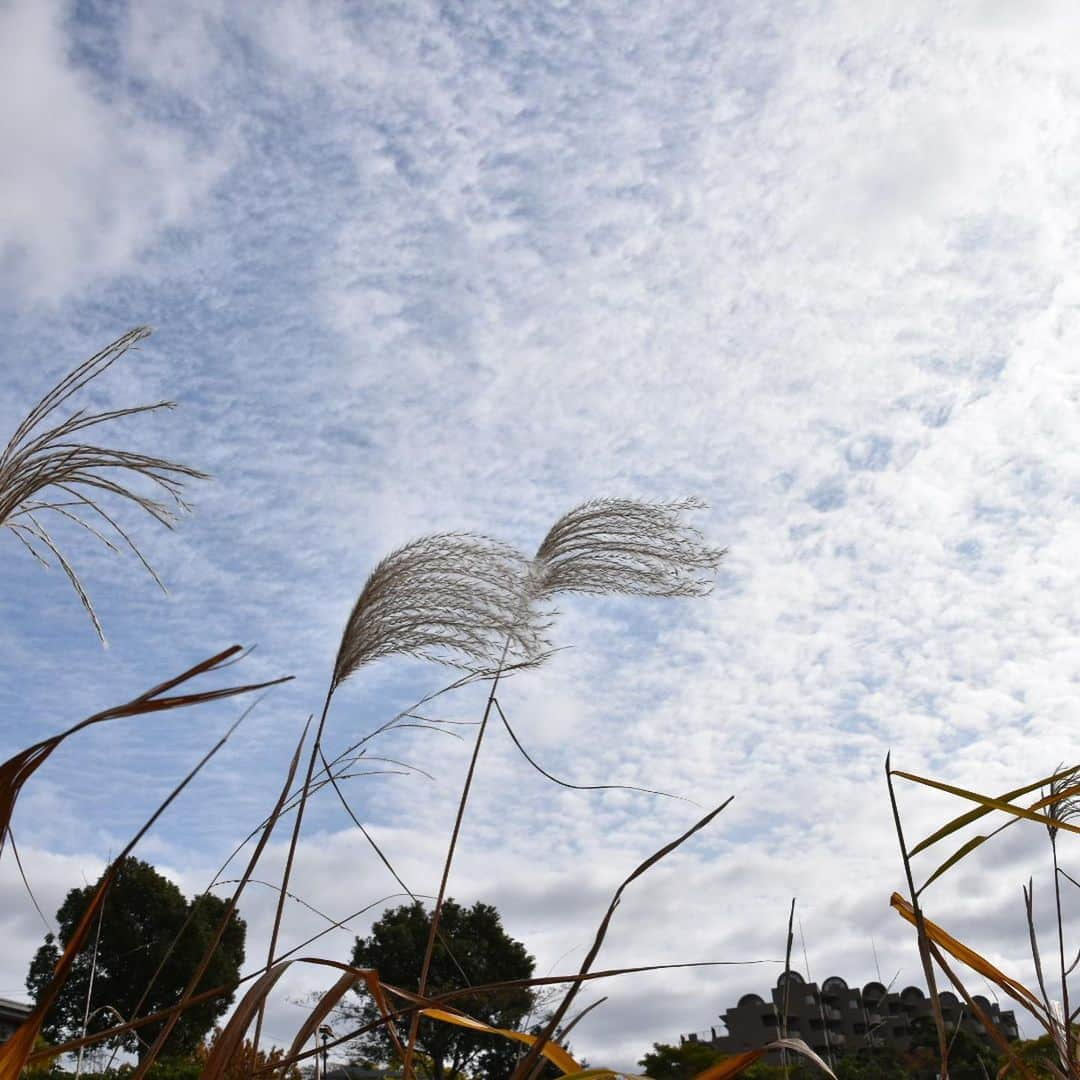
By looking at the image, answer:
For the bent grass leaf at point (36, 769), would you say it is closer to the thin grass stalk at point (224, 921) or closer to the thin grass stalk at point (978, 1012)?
the thin grass stalk at point (224, 921)

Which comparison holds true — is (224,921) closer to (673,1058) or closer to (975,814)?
(975,814)

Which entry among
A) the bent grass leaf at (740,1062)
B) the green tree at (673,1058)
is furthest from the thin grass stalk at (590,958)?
the green tree at (673,1058)

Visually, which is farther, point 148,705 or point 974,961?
point 974,961

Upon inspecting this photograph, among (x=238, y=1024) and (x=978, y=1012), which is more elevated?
(x=978, y=1012)

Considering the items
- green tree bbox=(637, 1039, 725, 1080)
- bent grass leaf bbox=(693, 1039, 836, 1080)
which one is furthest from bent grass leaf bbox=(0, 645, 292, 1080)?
green tree bbox=(637, 1039, 725, 1080)

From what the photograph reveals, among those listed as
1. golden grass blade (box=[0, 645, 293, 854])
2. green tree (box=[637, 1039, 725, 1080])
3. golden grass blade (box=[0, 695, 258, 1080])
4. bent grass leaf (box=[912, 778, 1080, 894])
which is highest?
green tree (box=[637, 1039, 725, 1080])

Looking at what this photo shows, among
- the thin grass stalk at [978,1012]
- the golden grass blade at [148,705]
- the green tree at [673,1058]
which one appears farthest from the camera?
the green tree at [673,1058]

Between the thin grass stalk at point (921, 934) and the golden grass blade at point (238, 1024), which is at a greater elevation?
the thin grass stalk at point (921, 934)

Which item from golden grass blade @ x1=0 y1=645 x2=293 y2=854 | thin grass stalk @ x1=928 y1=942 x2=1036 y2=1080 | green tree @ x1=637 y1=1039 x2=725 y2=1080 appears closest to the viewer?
golden grass blade @ x1=0 y1=645 x2=293 y2=854

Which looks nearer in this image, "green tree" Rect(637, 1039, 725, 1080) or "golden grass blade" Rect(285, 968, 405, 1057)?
"golden grass blade" Rect(285, 968, 405, 1057)

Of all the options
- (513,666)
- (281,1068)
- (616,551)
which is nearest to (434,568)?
(513,666)

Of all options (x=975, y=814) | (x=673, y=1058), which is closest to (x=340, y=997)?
(x=975, y=814)

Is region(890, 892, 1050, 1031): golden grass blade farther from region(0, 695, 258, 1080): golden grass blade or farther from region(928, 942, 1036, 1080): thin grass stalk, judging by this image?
region(0, 695, 258, 1080): golden grass blade

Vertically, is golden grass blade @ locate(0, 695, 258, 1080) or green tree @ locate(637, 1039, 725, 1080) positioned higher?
green tree @ locate(637, 1039, 725, 1080)
